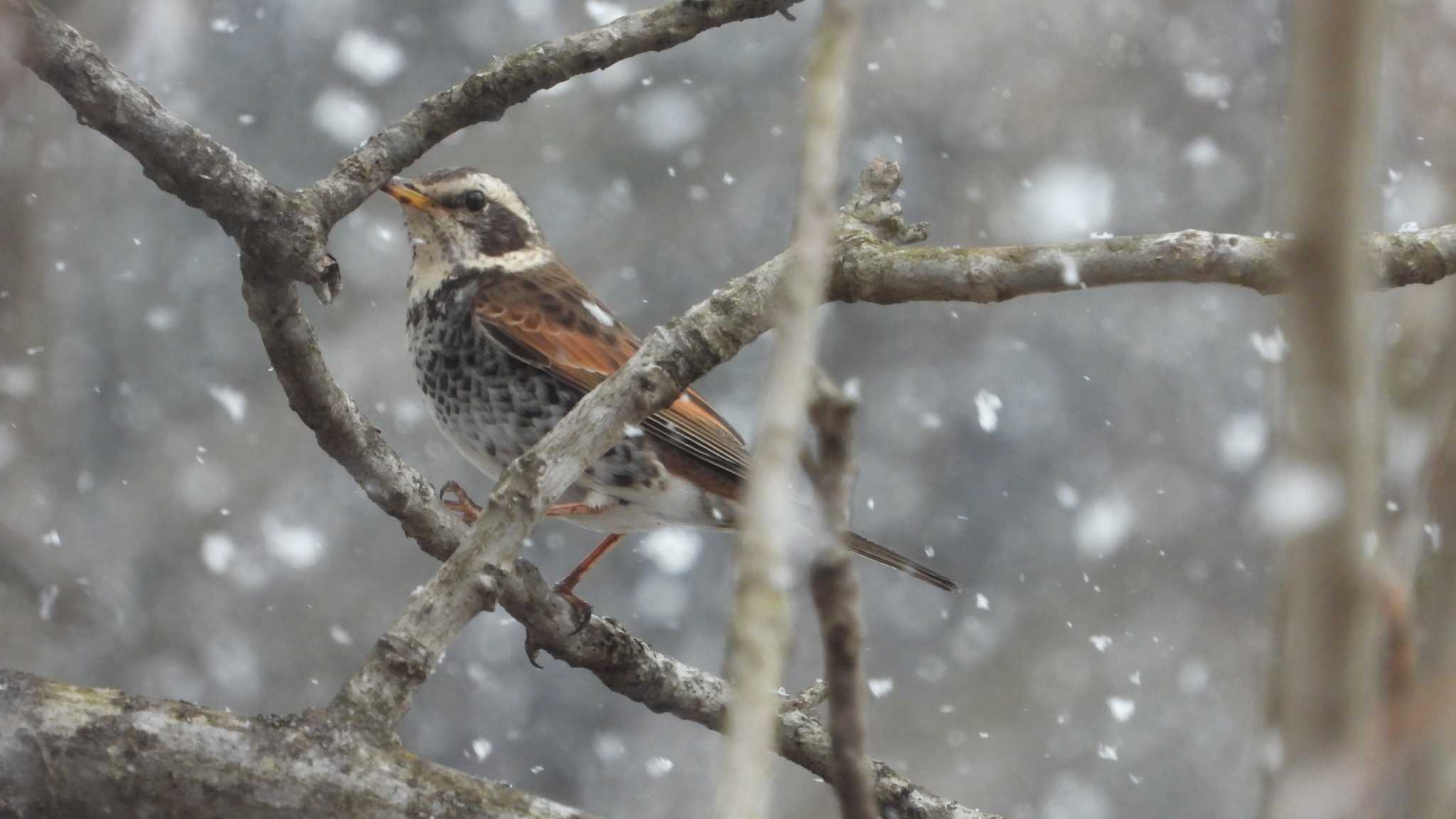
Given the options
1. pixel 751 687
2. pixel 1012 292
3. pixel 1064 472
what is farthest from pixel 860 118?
pixel 751 687

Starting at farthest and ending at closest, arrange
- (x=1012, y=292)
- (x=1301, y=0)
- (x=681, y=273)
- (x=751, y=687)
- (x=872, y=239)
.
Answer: (x=681, y=273), (x=872, y=239), (x=1012, y=292), (x=751, y=687), (x=1301, y=0)

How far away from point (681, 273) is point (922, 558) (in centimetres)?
198

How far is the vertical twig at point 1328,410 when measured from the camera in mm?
1006

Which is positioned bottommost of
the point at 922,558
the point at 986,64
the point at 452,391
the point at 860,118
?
the point at 452,391

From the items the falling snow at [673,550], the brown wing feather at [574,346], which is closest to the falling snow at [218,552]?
the falling snow at [673,550]

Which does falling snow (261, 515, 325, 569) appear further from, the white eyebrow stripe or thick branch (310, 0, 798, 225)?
thick branch (310, 0, 798, 225)

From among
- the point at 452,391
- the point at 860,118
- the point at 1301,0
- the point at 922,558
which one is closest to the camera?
the point at 1301,0

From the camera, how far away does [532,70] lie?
3.77m

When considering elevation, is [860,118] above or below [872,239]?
above

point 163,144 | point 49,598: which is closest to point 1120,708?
point 49,598

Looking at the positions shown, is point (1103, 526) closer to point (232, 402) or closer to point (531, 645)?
point (232, 402)

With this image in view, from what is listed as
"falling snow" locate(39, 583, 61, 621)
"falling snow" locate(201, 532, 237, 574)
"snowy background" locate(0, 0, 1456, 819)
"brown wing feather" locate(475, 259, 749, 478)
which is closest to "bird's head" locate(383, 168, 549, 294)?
"brown wing feather" locate(475, 259, 749, 478)

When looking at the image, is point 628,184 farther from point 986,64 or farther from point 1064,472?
point 1064,472

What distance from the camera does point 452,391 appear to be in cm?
511
